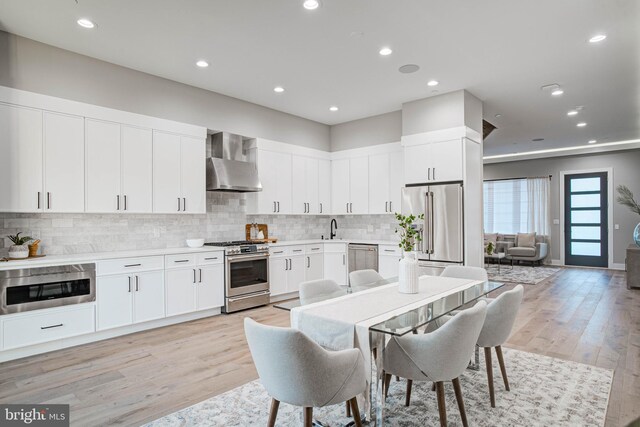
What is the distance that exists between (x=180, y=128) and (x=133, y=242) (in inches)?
63.2

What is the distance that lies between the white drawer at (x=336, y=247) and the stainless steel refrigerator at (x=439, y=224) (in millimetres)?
1491

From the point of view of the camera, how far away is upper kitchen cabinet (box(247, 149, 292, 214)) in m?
5.88

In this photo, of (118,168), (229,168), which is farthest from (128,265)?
(229,168)

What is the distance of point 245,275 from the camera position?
210 inches

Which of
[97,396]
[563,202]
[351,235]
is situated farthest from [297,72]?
[563,202]

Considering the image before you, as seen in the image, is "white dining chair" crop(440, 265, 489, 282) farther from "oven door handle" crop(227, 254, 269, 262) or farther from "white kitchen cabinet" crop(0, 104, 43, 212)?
"white kitchen cabinet" crop(0, 104, 43, 212)

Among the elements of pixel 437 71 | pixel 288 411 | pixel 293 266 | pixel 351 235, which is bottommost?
pixel 288 411

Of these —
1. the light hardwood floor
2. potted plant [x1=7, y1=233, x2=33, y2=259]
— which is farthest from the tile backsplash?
the light hardwood floor

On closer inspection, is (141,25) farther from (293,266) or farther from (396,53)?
(293,266)

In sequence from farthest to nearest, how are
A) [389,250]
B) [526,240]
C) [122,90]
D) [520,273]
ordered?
[526,240], [520,273], [389,250], [122,90]

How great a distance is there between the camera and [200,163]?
16.8ft

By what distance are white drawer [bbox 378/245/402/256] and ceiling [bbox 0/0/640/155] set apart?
2.30 metres

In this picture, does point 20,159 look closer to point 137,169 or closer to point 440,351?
point 137,169

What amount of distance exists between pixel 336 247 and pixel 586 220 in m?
7.37
